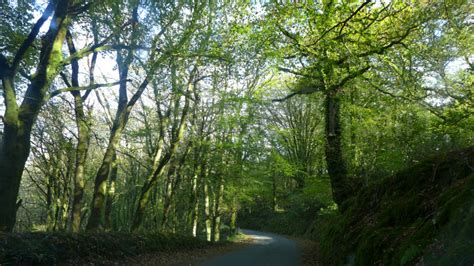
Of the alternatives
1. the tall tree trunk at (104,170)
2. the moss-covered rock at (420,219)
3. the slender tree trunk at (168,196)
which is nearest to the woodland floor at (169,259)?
the tall tree trunk at (104,170)

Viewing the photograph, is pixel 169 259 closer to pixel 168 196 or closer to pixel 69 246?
pixel 69 246

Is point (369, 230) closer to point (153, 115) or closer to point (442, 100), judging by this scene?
point (442, 100)

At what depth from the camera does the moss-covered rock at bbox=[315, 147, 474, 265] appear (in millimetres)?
4277

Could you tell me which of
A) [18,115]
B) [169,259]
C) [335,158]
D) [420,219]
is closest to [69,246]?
[18,115]

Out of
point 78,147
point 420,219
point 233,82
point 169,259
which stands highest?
point 233,82

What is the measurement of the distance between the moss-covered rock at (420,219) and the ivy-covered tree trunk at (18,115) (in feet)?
24.3

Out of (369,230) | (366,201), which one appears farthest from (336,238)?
(369,230)

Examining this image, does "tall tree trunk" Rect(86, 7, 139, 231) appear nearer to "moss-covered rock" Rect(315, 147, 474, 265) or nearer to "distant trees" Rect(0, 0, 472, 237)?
"distant trees" Rect(0, 0, 472, 237)

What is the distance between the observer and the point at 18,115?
8047 millimetres

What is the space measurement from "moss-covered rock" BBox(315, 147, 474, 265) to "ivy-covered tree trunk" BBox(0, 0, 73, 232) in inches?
292

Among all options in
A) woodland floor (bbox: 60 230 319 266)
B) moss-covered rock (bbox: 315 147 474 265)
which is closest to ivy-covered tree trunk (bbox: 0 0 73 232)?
woodland floor (bbox: 60 230 319 266)

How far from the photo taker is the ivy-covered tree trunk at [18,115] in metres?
7.73

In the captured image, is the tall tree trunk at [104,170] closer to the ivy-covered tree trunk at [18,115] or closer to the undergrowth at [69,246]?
the undergrowth at [69,246]

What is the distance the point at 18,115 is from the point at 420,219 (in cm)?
831
